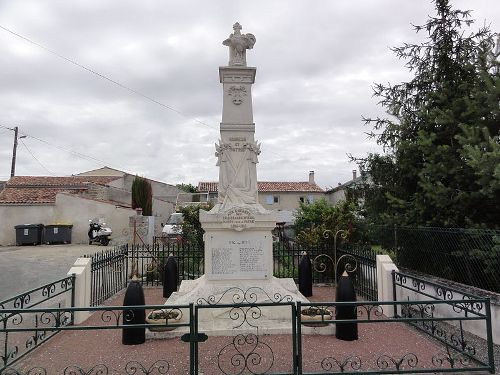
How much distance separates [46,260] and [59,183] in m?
14.4

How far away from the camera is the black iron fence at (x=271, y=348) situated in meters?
4.23

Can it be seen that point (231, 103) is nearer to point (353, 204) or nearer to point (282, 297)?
point (282, 297)

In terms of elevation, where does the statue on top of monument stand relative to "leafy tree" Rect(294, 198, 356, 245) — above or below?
above

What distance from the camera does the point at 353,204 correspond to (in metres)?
12.2

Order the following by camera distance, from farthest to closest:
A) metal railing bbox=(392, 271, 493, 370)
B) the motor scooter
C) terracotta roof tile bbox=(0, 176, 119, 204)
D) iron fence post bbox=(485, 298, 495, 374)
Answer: terracotta roof tile bbox=(0, 176, 119, 204) → the motor scooter → metal railing bbox=(392, 271, 493, 370) → iron fence post bbox=(485, 298, 495, 374)

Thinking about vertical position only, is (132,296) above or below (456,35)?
below

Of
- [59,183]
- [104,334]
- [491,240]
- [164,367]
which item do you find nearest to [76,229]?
[59,183]

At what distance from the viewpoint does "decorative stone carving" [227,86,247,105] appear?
756 cm

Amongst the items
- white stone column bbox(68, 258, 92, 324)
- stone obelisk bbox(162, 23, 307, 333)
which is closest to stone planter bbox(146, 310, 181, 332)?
stone obelisk bbox(162, 23, 307, 333)

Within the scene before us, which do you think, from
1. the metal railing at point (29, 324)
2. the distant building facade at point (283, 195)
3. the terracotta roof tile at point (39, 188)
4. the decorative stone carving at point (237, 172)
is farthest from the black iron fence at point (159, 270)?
the distant building facade at point (283, 195)

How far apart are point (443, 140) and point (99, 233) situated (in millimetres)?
17273

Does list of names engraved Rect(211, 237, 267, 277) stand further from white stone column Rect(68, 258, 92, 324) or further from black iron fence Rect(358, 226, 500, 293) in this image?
black iron fence Rect(358, 226, 500, 293)

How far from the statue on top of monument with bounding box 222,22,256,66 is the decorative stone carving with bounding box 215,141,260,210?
5.65 feet

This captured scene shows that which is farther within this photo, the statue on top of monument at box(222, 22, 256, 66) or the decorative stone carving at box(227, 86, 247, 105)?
the statue on top of monument at box(222, 22, 256, 66)
